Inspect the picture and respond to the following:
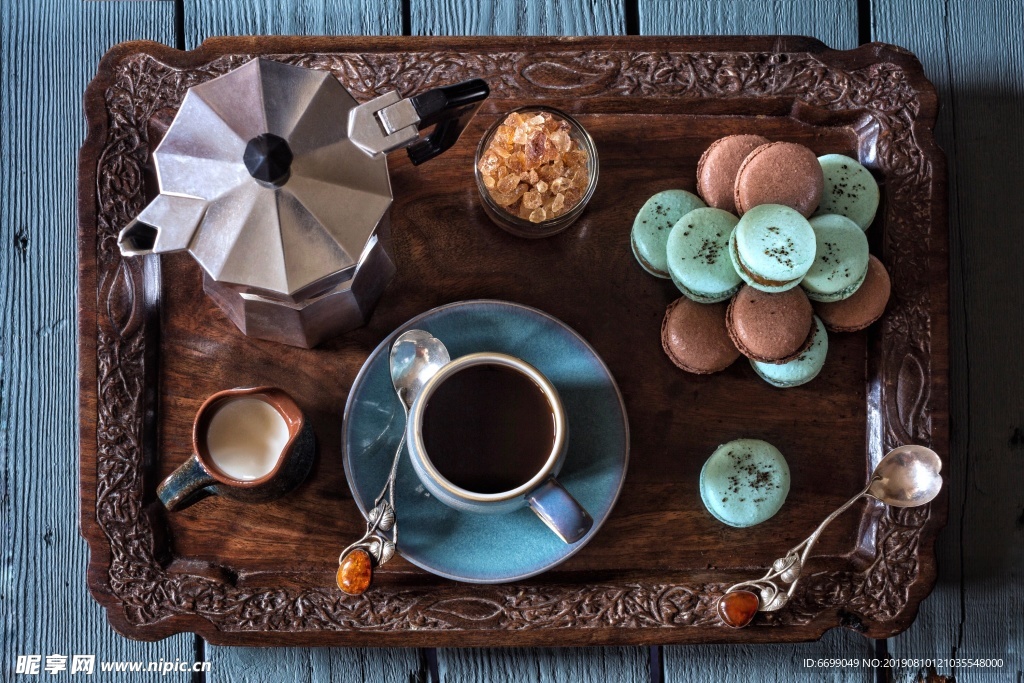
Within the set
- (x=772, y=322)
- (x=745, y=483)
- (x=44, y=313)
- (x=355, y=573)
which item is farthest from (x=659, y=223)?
(x=44, y=313)

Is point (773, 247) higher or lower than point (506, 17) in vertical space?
lower

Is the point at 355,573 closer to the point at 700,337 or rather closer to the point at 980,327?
the point at 700,337

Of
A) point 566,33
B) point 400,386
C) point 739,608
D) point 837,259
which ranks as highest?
point 566,33

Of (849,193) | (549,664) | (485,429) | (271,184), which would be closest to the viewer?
(271,184)

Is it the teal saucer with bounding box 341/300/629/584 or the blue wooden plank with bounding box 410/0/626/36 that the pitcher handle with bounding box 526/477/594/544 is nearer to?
the teal saucer with bounding box 341/300/629/584

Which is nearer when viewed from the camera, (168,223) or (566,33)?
(168,223)

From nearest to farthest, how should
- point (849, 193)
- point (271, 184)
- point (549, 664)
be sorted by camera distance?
point (271, 184) → point (849, 193) → point (549, 664)

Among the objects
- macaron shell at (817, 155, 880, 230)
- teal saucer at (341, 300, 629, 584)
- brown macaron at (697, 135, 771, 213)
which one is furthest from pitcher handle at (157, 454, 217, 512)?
macaron shell at (817, 155, 880, 230)
